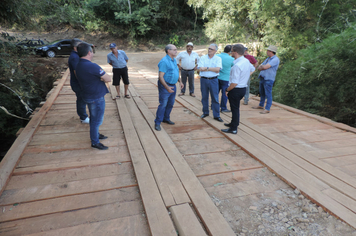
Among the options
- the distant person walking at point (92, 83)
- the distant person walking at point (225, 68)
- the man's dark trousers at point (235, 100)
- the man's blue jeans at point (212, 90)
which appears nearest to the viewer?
the distant person walking at point (92, 83)

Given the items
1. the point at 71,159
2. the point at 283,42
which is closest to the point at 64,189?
the point at 71,159

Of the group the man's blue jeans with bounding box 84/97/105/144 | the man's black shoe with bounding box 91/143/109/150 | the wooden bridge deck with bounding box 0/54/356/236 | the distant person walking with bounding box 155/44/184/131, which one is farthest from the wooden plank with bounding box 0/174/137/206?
the distant person walking with bounding box 155/44/184/131

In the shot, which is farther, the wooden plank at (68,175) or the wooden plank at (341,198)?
the wooden plank at (68,175)

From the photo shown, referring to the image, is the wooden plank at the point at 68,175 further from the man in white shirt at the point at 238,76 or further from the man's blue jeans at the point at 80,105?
the man in white shirt at the point at 238,76

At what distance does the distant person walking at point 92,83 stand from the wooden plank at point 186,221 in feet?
5.30

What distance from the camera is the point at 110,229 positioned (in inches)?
67.9

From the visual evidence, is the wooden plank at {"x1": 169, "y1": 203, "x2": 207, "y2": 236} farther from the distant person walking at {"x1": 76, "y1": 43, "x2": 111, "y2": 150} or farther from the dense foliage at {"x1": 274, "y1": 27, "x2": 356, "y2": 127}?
the dense foliage at {"x1": 274, "y1": 27, "x2": 356, "y2": 127}

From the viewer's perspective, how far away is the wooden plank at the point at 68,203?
6.04 feet

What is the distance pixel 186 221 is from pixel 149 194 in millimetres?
490

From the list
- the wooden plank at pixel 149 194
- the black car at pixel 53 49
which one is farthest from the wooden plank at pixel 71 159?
the black car at pixel 53 49

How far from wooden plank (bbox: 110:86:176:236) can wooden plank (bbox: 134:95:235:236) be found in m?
0.31

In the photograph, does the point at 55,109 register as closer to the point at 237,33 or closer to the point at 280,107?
the point at 280,107

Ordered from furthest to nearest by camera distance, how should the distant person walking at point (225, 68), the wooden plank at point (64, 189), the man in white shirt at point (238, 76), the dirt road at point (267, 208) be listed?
the distant person walking at point (225, 68) → the man in white shirt at point (238, 76) → the wooden plank at point (64, 189) → the dirt road at point (267, 208)

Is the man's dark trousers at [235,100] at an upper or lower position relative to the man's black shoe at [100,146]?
upper
